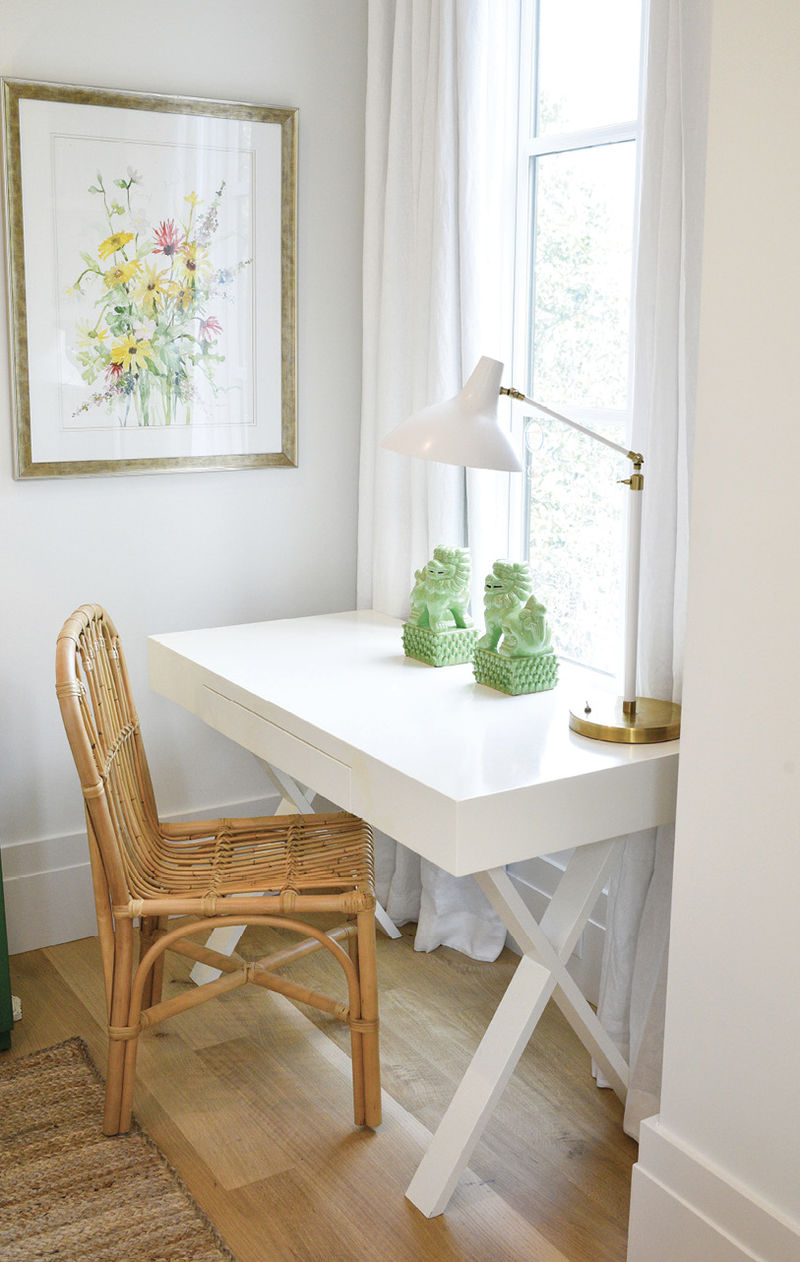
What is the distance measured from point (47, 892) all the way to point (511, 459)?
5.00 ft

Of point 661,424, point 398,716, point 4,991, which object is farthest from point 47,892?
point 661,424

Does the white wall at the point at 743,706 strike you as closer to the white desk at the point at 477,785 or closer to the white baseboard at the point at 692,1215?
the white baseboard at the point at 692,1215

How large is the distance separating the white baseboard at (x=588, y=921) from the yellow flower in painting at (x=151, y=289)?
150cm

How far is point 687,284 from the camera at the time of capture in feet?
6.54

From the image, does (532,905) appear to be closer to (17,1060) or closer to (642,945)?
(642,945)

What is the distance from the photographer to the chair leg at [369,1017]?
83.7 inches

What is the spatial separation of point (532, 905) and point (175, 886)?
949 mm

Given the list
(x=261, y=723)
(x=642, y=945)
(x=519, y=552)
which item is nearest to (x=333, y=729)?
(x=261, y=723)

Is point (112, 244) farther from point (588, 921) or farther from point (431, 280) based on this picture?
point (588, 921)

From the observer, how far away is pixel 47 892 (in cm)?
285

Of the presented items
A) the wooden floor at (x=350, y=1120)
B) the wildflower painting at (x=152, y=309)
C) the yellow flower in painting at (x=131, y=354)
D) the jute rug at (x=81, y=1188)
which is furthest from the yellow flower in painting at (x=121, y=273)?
the jute rug at (x=81, y=1188)

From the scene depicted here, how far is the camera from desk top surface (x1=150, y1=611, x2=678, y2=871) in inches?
73.6

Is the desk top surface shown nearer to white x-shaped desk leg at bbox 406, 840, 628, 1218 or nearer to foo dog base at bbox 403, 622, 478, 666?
foo dog base at bbox 403, 622, 478, 666

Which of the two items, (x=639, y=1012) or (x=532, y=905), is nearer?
(x=639, y=1012)
